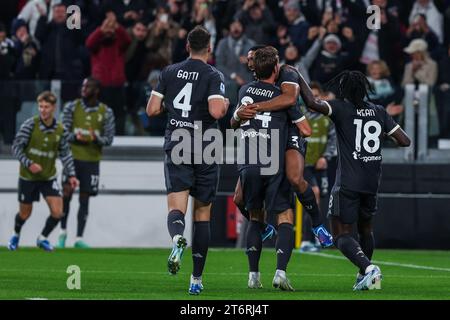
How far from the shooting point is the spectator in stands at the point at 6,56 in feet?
74.1

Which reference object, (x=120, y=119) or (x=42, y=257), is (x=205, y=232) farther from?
(x=120, y=119)

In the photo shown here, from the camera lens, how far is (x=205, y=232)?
1153 cm

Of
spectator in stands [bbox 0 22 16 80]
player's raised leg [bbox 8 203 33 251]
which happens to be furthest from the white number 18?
spectator in stands [bbox 0 22 16 80]

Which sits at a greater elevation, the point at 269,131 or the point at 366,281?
the point at 269,131

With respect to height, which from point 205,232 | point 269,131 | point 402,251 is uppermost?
point 269,131

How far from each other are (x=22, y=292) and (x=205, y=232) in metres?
1.66

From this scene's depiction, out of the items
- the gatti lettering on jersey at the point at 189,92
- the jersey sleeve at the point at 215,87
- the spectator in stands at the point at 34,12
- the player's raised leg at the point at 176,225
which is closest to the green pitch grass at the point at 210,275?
the player's raised leg at the point at 176,225

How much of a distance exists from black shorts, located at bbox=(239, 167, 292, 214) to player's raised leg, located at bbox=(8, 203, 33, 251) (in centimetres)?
768

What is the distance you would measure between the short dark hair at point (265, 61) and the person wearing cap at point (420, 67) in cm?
1013

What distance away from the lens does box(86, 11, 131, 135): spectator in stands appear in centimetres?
2188

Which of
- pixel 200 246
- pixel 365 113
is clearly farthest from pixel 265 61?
pixel 200 246

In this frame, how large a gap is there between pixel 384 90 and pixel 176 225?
10408mm

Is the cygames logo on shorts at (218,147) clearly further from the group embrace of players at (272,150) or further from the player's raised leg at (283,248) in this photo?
the player's raised leg at (283,248)
